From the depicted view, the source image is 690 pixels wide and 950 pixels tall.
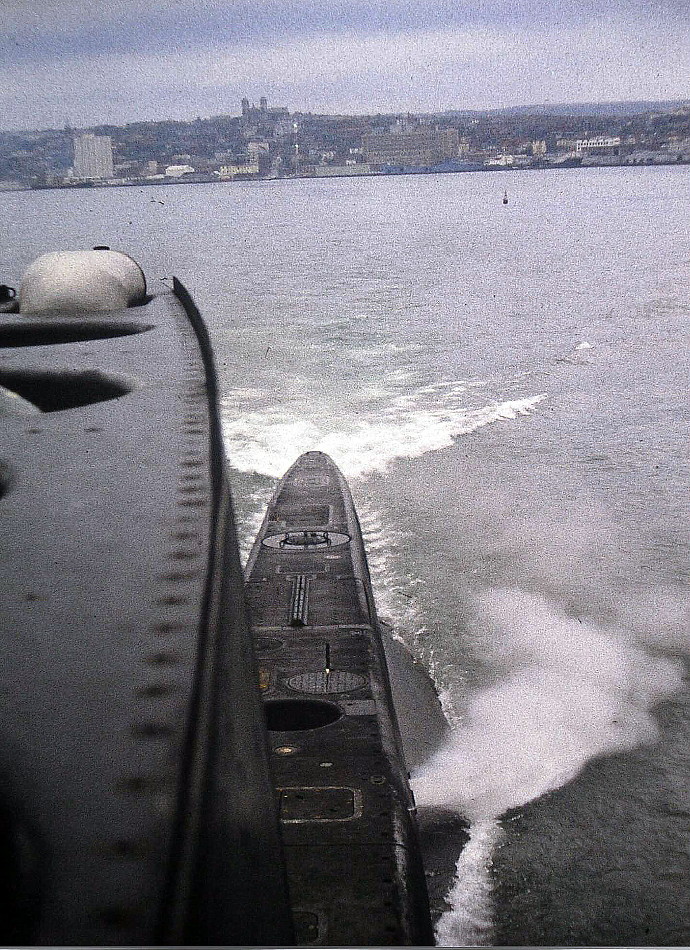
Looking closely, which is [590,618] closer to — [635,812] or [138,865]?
[635,812]

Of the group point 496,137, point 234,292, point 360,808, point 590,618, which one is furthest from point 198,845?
point 496,137

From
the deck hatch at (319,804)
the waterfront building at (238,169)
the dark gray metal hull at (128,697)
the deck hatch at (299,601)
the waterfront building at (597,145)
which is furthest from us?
the waterfront building at (597,145)

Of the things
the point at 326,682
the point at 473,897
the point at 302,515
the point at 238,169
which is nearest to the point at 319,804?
the point at 473,897

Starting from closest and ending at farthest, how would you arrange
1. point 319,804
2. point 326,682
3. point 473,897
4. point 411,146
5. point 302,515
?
point 319,804 < point 473,897 < point 326,682 < point 302,515 < point 411,146

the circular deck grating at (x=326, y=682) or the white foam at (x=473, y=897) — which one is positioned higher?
the circular deck grating at (x=326, y=682)

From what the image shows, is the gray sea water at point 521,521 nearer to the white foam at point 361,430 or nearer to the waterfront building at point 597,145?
the white foam at point 361,430

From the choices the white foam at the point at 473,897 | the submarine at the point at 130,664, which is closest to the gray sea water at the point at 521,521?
the white foam at the point at 473,897

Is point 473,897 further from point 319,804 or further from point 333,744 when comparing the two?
point 319,804
